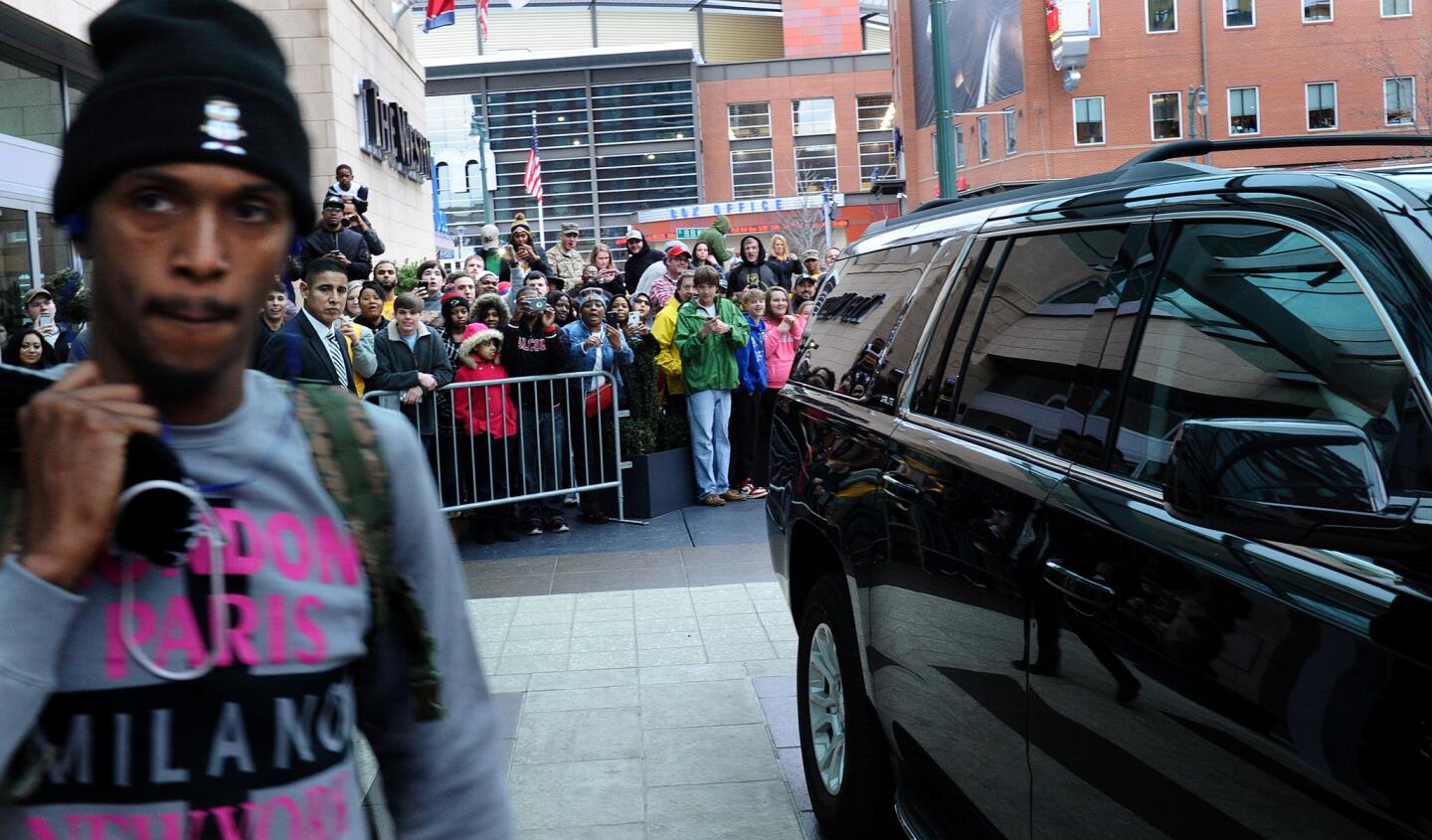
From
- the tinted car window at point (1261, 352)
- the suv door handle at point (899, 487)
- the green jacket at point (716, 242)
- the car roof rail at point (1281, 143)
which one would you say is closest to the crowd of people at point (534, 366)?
the green jacket at point (716, 242)

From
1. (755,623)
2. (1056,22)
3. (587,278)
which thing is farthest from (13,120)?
(1056,22)

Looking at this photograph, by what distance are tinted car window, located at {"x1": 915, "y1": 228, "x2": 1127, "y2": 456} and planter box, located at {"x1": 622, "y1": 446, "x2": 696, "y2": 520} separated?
759 centimetres

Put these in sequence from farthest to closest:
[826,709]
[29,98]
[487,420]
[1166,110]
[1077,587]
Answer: [1166,110] < [29,98] < [487,420] < [826,709] < [1077,587]

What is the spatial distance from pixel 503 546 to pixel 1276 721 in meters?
8.53

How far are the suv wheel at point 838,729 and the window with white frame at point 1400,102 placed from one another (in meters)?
47.8

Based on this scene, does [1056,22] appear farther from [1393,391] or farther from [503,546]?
[1393,391]

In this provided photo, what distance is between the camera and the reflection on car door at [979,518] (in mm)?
2912

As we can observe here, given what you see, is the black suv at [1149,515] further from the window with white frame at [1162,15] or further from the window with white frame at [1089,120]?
the window with white frame at [1162,15]

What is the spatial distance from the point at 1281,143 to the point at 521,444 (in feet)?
25.5

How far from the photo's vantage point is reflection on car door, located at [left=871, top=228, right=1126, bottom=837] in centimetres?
291

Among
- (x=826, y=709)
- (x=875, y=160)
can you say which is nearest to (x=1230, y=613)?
(x=826, y=709)

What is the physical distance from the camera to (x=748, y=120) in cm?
9475

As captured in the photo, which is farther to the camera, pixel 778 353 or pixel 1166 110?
pixel 1166 110

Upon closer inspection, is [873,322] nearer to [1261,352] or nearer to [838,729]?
[838,729]
